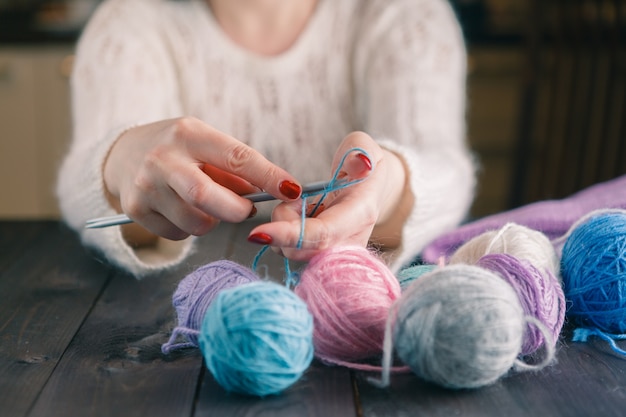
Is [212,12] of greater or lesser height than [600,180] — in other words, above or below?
above

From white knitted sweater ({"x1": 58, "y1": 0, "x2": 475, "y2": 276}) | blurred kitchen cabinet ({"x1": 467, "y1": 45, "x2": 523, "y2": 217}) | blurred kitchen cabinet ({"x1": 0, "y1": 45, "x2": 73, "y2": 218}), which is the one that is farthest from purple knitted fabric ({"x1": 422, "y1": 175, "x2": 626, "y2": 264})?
blurred kitchen cabinet ({"x1": 0, "y1": 45, "x2": 73, "y2": 218})

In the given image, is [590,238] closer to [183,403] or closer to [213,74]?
[183,403]

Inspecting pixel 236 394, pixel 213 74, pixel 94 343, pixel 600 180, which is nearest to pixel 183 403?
pixel 236 394

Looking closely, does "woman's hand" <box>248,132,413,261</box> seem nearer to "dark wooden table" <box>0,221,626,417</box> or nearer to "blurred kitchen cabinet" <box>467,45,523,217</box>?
"dark wooden table" <box>0,221,626,417</box>

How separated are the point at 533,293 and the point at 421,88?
1.82 feet

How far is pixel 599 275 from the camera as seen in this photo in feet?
1.96

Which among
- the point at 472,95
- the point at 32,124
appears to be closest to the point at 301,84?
the point at 472,95

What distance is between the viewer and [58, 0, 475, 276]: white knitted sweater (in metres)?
0.99

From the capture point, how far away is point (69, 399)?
1.63 ft

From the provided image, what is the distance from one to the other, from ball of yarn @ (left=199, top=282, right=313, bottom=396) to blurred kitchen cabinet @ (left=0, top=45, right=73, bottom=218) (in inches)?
66.6

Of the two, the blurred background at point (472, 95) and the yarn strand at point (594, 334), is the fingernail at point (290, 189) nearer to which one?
the yarn strand at point (594, 334)

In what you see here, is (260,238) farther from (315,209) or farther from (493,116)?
(493,116)

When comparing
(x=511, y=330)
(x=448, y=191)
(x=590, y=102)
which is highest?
(x=511, y=330)

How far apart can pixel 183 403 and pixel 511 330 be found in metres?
0.21
